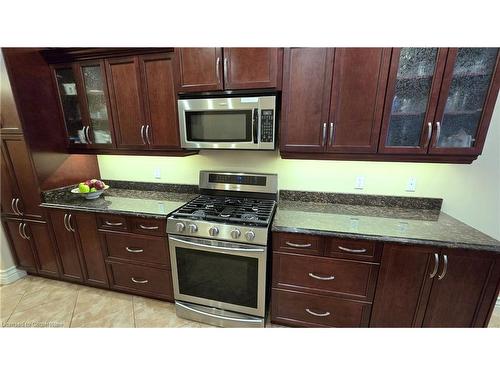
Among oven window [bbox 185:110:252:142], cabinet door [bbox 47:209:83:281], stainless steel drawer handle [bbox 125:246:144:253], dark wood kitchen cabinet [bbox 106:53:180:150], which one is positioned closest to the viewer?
oven window [bbox 185:110:252:142]

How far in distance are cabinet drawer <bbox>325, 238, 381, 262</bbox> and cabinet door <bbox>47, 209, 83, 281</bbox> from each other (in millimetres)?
2216

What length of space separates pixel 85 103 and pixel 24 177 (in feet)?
2.80

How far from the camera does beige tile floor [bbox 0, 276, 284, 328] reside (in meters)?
1.73

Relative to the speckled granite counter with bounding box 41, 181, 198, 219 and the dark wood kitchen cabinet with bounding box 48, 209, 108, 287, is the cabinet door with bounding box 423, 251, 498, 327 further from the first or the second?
the dark wood kitchen cabinet with bounding box 48, 209, 108, 287

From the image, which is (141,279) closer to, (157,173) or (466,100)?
(157,173)

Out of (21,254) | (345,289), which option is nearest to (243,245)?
(345,289)

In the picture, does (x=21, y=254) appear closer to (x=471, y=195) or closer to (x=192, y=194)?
(x=192, y=194)

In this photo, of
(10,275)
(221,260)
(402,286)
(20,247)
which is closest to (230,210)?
(221,260)

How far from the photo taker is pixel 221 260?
155 cm

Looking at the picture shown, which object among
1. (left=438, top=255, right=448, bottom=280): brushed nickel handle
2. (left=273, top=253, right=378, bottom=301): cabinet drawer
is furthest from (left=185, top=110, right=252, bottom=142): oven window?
(left=438, top=255, right=448, bottom=280): brushed nickel handle

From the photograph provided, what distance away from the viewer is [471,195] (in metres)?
1.66

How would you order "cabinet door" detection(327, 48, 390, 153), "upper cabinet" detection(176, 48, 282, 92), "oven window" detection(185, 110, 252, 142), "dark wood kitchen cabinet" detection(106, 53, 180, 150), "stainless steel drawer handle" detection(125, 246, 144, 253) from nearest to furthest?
"cabinet door" detection(327, 48, 390, 153)
"upper cabinet" detection(176, 48, 282, 92)
"oven window" detection(185, 110, 252, 142)
"dark wood kitchen cabinet" detection(106, 53, 180, 150)
"stainless steel drawer handle" detection(125, 246, 144, 253)

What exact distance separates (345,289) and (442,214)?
1.01 metres

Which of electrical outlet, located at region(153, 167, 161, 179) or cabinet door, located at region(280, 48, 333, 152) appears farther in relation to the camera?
electrical outlet, located at region(153, 167, 161, 179)
